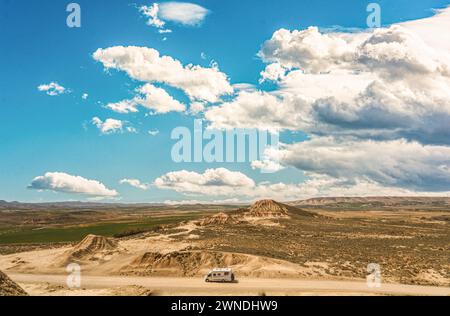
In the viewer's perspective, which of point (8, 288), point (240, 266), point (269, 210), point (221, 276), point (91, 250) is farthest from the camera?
point (269, 210)

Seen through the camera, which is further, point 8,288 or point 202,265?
point 202,265

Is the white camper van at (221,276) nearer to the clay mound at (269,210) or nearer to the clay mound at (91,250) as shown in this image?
the clay mound at (91,250)

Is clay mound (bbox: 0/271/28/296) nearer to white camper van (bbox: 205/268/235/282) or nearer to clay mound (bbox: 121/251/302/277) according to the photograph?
white camper van (bbox: 205/268/235/282)

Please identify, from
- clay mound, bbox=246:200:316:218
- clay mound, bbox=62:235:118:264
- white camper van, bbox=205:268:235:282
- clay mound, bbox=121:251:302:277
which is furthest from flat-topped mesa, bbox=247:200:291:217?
white camper van, bbox=205:268:235:282

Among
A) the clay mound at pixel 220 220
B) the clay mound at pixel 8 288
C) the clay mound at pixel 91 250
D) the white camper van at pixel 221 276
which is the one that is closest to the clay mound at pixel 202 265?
the white camper van at pixel 221 276

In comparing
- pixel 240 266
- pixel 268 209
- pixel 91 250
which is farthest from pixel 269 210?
pixel 240 266

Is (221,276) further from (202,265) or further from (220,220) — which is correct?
(220,220)
